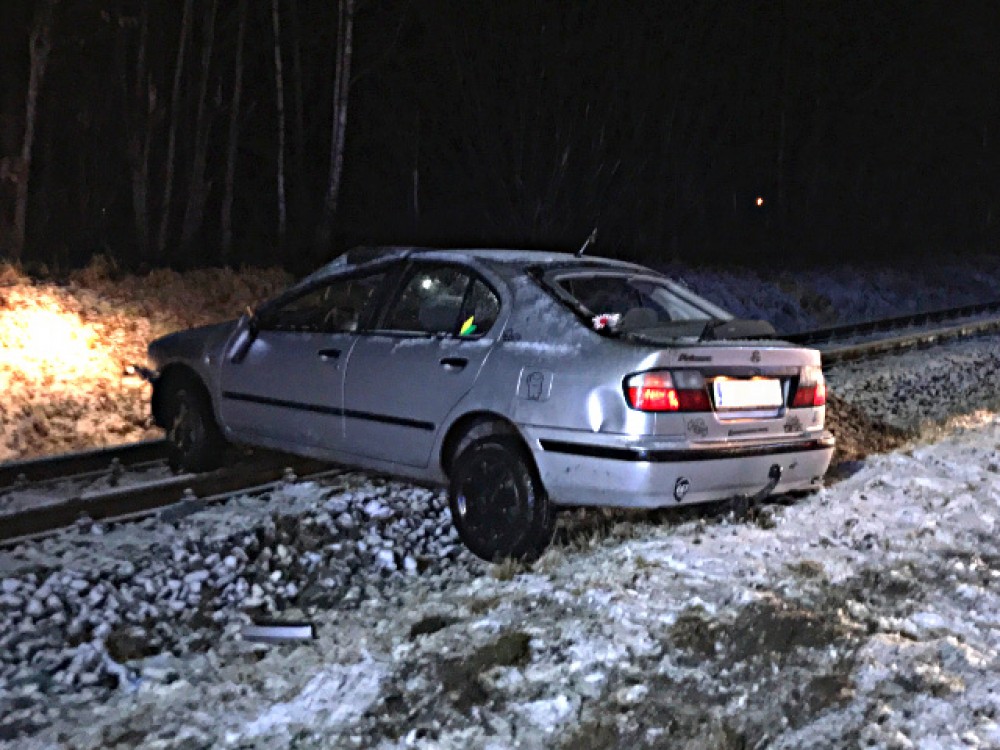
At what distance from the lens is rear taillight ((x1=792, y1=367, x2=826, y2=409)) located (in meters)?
5.48

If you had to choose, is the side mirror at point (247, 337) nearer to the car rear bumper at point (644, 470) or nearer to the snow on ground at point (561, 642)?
the snow on ground at point (561, 642)

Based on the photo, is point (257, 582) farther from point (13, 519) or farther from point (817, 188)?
point (817, 188)

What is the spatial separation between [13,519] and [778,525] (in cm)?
434

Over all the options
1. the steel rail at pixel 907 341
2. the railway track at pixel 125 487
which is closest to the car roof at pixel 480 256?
the railway track at pixel 125 487

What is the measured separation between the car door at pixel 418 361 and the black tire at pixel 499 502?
1.00ft

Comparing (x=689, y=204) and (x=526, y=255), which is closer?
(x=526, y=255)

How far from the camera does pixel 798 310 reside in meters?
23.1

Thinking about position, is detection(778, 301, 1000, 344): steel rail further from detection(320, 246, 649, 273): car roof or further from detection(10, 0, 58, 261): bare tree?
detection(10, 0, 58, 261): bare tree

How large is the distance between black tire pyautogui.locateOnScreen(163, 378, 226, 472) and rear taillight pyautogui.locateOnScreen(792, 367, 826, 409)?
3813 millimetres

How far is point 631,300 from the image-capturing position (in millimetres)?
6164

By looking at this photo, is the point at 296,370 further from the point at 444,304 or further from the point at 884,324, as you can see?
the point at 884,324

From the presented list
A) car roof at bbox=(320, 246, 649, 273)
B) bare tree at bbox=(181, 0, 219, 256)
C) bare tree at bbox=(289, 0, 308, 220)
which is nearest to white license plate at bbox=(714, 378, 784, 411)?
car roof at bbox=(320, 246, 649, 273)


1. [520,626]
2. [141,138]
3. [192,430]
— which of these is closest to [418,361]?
[520,626]

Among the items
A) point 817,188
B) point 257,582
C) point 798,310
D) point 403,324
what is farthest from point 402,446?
point 817,188
